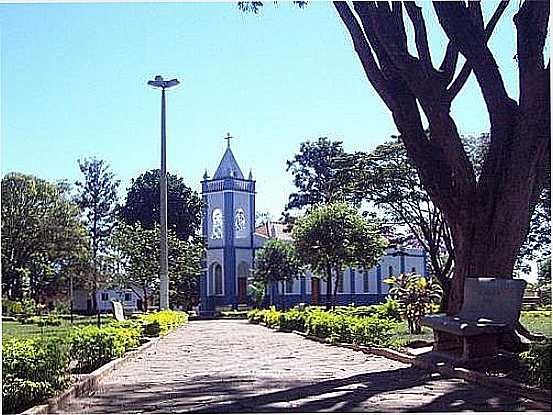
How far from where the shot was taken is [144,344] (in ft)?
37.9

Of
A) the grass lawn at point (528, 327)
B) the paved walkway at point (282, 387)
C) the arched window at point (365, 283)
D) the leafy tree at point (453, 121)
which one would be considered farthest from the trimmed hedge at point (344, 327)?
the arched window at point (365, 283)

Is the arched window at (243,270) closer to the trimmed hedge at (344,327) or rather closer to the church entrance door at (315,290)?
the church entrance door at (315,290)

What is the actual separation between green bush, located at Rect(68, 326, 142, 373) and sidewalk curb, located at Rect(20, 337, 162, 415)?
88 mm

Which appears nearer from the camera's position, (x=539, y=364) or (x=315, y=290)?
(x=539, y=364)

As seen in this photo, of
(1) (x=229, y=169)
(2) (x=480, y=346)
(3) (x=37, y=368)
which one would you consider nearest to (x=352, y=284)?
(1) (x=229, y=169)

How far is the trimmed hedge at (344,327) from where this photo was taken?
403 inches

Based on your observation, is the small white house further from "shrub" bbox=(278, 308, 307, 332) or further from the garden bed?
the garden bed

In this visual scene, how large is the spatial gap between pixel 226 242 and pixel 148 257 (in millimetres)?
6668

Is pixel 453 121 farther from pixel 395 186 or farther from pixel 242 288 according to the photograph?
pixel 242 288

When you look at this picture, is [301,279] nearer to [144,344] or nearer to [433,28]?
[144,344]

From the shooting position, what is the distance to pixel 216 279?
94.8 feet

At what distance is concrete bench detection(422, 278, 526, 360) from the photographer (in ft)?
23.2

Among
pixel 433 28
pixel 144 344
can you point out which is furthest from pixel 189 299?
pixel 433 28

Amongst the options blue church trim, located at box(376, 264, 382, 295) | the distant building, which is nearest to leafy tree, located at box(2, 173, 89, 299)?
Result: the distant building
